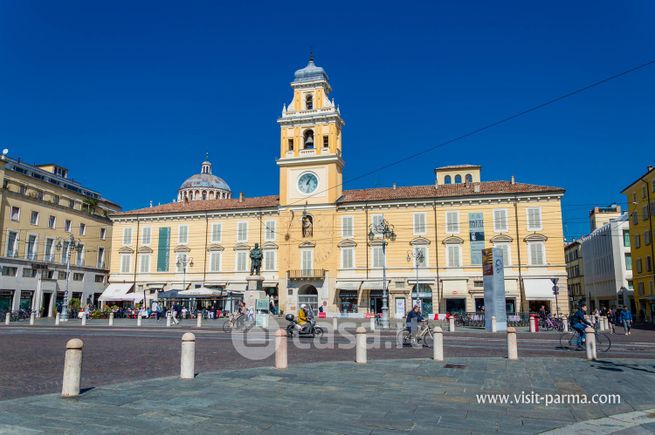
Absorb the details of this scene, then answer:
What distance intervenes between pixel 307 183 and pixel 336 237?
6023 millimetres

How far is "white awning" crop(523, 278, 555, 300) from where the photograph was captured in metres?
39.1

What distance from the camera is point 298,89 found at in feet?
164

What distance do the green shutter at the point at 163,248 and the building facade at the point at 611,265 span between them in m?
45.6

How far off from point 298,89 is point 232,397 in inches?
1759

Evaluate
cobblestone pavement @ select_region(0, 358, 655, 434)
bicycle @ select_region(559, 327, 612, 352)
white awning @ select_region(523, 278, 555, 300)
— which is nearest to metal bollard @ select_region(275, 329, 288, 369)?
cobblestone pavement @ select_region(0, 358, 655, 434)

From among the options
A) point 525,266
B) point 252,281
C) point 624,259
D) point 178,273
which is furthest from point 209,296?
point 624,259

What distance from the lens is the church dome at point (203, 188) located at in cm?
9425

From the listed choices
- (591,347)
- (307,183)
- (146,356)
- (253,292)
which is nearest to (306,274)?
(307,183)

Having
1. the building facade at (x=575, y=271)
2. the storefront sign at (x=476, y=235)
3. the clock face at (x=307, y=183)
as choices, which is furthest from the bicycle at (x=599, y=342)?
the building facade at (x=575, y=271)

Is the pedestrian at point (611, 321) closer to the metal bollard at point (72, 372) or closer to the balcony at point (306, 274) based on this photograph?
the balcony at point (306, 274)

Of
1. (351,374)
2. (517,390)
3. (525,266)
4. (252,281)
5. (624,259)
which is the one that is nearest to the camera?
(517,390)

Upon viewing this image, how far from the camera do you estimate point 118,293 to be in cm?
4888

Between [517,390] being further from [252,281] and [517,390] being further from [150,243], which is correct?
[150,243]

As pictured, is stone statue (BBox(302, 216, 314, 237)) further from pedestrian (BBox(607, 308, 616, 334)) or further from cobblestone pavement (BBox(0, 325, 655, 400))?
cobblestone pavement (BBox(0, 325, 655, 400))
